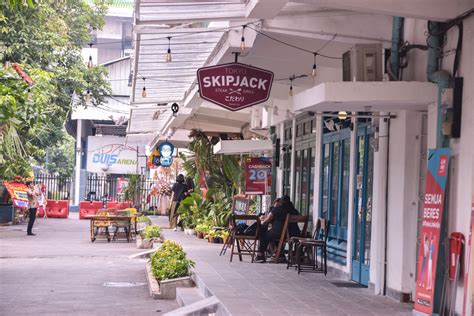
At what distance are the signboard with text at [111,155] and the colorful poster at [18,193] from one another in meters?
14.6

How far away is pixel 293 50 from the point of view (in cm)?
1428

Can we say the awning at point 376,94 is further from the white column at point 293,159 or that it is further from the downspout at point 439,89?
the white column at point 293,159

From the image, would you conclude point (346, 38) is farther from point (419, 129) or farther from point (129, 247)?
point (129, 247)

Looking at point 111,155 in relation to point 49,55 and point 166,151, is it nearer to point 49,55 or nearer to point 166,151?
point 166,151

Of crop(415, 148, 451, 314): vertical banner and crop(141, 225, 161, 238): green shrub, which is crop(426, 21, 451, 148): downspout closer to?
crop(415, 148, 451, 314): vertical banner

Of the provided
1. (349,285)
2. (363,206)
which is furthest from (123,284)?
(363,206)

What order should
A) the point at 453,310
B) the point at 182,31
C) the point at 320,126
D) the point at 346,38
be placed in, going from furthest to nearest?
the point at 320,126 → the point at 182,31 → the point at 346,38 → the point at 453,310

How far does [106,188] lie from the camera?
4838 cm

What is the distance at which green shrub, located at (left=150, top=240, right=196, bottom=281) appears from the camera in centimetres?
1350

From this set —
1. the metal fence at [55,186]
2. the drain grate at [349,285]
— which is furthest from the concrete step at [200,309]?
the metal fence at [55,186]

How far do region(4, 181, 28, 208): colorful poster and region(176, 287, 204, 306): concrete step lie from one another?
59.1ft

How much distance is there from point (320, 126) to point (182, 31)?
3.88m

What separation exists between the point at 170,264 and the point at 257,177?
27.6 ft

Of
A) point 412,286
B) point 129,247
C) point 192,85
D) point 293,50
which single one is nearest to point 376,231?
point 412,286
